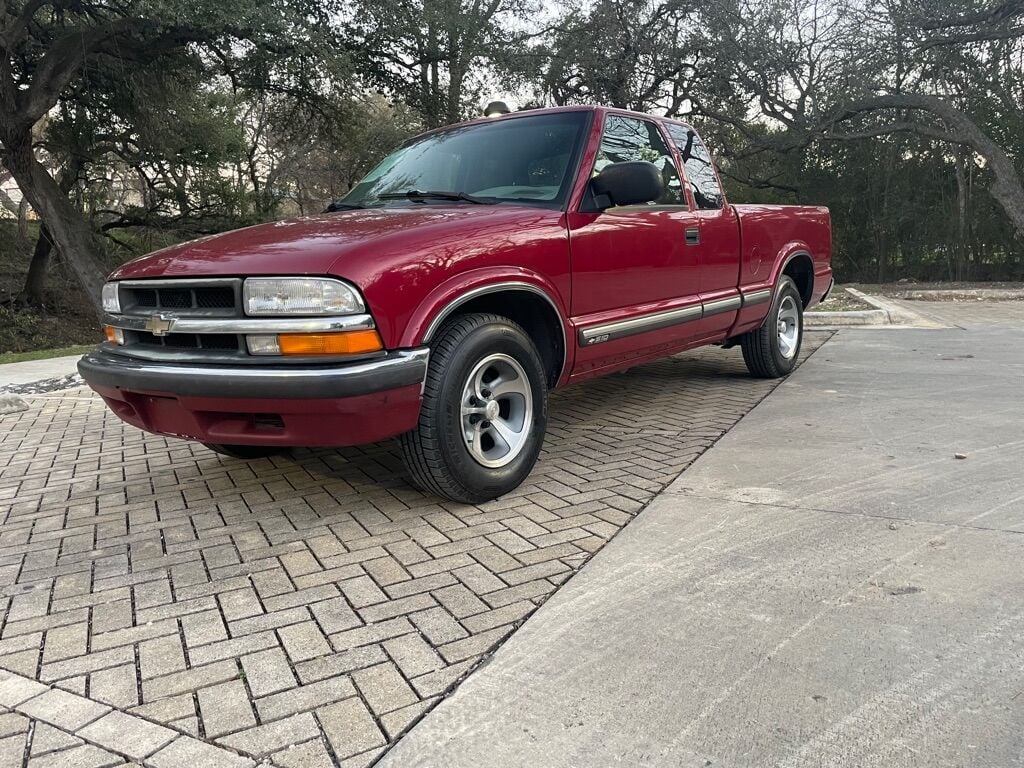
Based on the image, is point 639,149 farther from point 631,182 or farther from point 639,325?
point 639,325

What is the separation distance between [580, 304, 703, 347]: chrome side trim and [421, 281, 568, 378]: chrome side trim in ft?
0.50

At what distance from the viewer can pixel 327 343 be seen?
293 cm

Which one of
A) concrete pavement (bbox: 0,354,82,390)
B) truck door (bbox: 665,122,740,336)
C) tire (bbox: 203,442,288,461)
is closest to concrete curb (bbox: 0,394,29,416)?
concrete pavement (bbox: 0,354,82,390)

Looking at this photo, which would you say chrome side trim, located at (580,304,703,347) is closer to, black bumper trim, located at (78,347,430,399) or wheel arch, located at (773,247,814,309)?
black bumper trim, located at (78,347,430,399)

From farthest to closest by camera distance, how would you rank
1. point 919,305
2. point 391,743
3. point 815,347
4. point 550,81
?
point 550,81 < point 919,305 < point 815,347 < point 391,743

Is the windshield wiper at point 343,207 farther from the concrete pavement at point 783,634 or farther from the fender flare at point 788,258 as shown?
the fender flare at point 788,258

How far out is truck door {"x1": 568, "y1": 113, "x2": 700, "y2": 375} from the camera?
13.1 ft

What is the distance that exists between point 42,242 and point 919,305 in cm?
1900

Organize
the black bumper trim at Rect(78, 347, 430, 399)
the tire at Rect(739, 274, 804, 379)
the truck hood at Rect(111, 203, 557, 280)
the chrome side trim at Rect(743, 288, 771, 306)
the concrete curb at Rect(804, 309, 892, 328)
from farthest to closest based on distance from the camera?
the concrete curb at Rect(804, 309, 892, 328)
the tire at Rect(739, 274, 804, 379)
the chrome side trim at Rect(743, 288, 771, 306)
the truck hood at Rect(111, 203, 557, 280)
the black bumper trim at Rect(78, 347, 430, 399)

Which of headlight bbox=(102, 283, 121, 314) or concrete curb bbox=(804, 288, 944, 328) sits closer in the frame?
headlight bbox=(102, 283, 121, 314)

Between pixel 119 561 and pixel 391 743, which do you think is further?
pixel 119 561

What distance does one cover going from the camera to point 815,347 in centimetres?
840

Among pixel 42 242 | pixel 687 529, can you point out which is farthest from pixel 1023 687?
pixel 42 242

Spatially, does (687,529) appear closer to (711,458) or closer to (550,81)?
(711,458)
